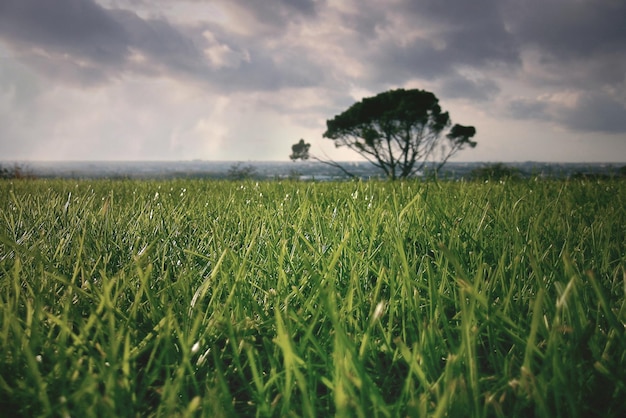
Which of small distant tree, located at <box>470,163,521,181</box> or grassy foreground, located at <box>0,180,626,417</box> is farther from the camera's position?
small distant tree, located at <box>470,163,521,181</box>

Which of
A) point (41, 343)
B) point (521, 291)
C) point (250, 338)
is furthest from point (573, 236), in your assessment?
point (41, 343)

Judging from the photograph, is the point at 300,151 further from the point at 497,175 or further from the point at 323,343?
the point at 323,343

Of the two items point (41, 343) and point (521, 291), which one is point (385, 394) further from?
point (41, 343)

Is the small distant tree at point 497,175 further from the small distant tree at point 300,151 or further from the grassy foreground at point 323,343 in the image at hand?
the small distant tree at point 300,151

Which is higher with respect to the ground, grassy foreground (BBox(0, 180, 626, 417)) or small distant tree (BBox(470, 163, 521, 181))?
small distant tree (BBox(470, 163, 521, 181))

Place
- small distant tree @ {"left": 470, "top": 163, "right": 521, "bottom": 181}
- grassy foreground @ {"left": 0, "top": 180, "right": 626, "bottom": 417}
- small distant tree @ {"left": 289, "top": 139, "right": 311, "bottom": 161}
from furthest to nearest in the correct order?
small distant tree @ {"left": 289, "top": 139, "right": 311, "bottom": 161}
small distant tree @ {"left": 470, "top": 163, "right": 521, "bottom": 181}
grassy foreground @ {"left": 0, "top": 180, "right": 626, "bottom": 417}

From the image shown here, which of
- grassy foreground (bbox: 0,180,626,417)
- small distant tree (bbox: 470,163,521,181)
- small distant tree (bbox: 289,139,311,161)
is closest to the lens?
grassy foreground (bbox: 0,180,626,417)

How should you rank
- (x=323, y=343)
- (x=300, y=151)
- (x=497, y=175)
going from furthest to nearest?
(x=300, y=151) < (x=497, y=175) < (x=323, y=343)

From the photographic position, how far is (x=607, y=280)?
126 cm

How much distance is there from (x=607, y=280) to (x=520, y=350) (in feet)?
2.09

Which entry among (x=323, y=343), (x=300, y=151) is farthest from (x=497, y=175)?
(x=300, y=151)

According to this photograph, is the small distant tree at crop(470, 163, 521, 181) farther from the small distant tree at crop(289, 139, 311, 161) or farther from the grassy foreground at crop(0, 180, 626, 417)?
the small distant tree at crop(289, 139, 311, 161)

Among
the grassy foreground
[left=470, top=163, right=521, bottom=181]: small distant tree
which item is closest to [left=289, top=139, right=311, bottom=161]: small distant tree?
[left=470, top=163, right=521, bottom=181]: small distant tree

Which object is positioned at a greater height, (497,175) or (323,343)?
(497,175)
